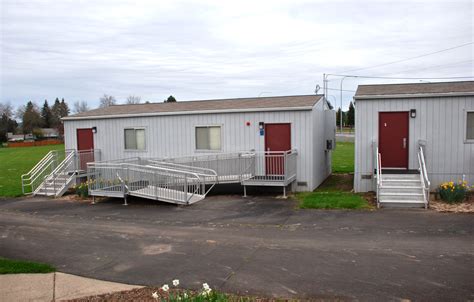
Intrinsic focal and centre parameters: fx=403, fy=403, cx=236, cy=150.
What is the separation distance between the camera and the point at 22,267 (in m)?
7.04

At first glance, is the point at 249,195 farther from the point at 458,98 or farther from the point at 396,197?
the point at 458,98

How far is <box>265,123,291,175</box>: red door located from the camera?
14717mm

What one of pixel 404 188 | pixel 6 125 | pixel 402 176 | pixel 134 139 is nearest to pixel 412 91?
pixel 402 176

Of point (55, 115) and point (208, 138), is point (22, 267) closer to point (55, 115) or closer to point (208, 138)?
point (208, 138)

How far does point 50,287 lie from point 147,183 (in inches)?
320

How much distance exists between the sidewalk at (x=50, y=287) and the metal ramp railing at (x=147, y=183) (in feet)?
→ 21.4

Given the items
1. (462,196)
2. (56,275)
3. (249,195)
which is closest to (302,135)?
(249,195)

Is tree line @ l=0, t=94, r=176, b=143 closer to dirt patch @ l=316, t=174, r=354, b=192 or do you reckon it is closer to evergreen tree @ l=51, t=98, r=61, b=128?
evergreen tree @ l=51, t=98, r=61, b=128

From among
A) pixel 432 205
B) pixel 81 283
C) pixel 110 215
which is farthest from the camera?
pixel 110 215

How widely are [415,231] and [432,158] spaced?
17.7 feet

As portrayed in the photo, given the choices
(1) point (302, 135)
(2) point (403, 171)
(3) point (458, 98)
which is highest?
(3) point (458, 98)

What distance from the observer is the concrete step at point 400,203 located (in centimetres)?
1089

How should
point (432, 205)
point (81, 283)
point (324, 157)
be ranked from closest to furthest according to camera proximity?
point (81, 283)
point (432, 205)
point (324, 157)

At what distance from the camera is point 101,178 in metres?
14.6
